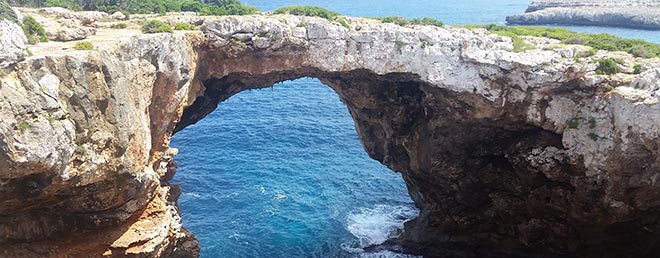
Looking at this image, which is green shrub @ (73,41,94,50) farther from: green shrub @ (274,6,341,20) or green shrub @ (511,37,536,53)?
green shrub @ (511,37,536,53)

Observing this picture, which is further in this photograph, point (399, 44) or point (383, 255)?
point (383, 255)

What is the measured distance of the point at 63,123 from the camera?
16453mm

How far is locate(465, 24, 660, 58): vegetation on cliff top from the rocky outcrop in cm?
7035

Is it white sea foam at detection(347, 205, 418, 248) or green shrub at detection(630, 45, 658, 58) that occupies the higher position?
green shrub at detection(630, 45, 658, 58)

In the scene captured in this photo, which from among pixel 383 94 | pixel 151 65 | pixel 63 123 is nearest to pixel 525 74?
pixel 383 94

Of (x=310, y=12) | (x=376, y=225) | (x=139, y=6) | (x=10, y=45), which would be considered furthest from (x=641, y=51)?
(x=139, y=6)

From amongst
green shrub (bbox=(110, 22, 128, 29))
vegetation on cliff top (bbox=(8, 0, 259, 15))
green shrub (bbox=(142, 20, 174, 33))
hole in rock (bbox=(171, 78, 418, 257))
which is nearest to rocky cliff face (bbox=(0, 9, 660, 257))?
green shrub (bbox=(142, 20, 174, 33))

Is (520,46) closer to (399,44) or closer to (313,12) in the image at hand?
(399,44)

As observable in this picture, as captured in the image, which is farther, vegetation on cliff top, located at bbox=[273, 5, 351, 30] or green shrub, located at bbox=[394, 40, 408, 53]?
vegetation on cliff top, located at bbox=[273, 5, 351, 30]

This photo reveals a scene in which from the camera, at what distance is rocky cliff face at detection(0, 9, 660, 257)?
57.2ft

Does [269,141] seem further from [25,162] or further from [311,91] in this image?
[25,162]

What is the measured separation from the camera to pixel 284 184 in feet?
145

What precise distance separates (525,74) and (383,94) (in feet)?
32.6

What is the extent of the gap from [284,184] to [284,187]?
19.2 inches
